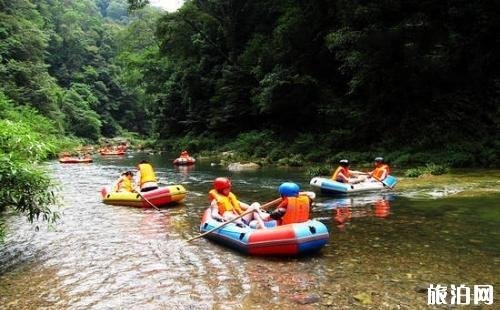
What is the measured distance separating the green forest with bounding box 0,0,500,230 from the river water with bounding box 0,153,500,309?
49.9 inches

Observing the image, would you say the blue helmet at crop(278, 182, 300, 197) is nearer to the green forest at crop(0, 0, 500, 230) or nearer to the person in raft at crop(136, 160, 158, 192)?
the green forest at crop(0, 0, 500, 230)

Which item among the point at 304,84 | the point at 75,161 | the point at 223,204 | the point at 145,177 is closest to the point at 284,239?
the point at 223,204

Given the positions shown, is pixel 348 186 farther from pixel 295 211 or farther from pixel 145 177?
pixel 295 211

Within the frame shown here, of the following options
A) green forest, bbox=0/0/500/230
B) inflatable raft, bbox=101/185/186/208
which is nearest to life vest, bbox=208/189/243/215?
green forest, bbox=0/0/500/230

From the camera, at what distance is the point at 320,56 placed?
25109 mm

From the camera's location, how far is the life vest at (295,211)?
7406mm

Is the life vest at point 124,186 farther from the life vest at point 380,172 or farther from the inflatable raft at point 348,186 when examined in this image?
the life vest at point 380,172

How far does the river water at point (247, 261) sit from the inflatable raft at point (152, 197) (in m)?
0.61

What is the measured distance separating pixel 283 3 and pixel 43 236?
71.4 feet

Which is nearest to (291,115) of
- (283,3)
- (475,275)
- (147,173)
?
(283,3)

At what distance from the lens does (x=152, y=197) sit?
12.1 meters

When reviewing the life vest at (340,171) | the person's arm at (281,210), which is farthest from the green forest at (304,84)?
the life vest at (340,171)

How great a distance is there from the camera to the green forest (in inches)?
729

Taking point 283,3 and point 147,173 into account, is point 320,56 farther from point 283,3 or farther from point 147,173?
point 147,173
